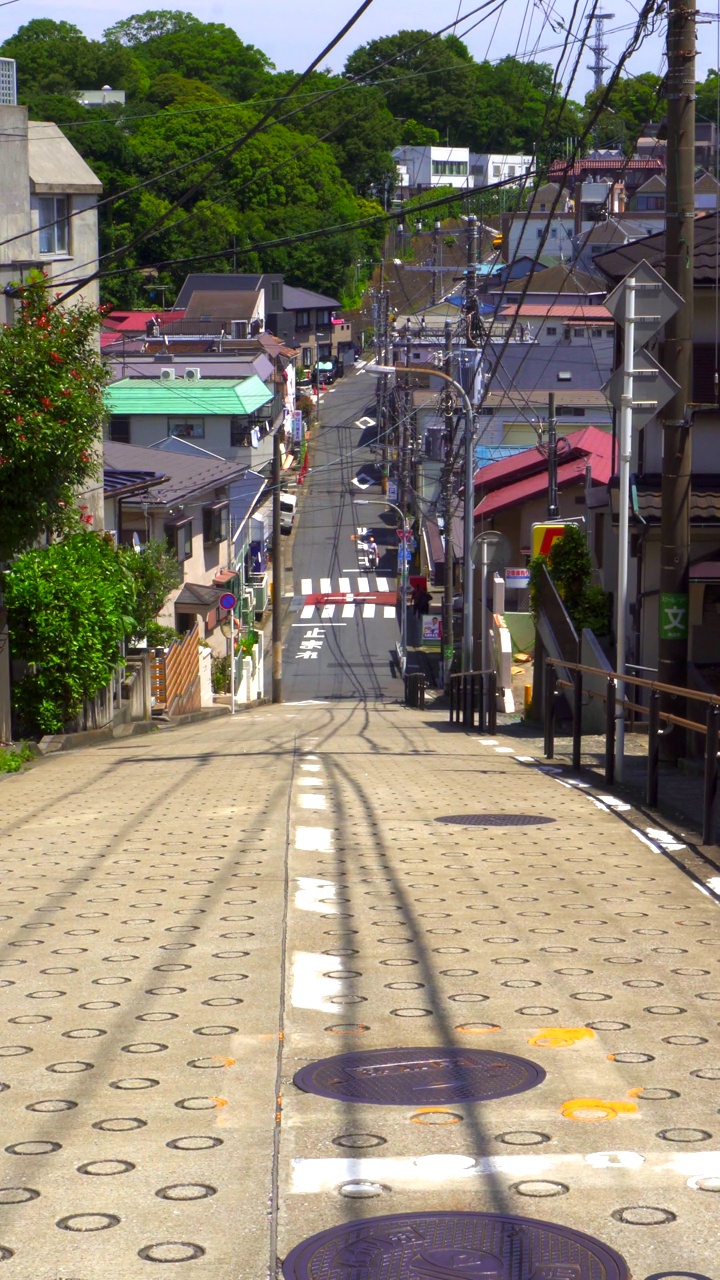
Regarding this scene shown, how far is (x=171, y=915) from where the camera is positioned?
22.3ft

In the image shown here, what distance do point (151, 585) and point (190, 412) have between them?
25.8 metres

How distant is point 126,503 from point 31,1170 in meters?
28.9

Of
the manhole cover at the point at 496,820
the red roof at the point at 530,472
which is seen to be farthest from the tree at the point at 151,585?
the manhole cover at the point at 496,820

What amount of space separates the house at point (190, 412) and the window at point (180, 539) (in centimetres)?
1221

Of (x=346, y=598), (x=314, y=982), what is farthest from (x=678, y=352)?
(x=346, y=598)

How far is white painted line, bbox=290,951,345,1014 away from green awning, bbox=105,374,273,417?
155 feet

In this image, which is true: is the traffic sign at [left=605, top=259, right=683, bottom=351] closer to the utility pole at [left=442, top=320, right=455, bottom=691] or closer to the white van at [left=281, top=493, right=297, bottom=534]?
the utility pole at [left=442, top=320, right=455, bottom=691]

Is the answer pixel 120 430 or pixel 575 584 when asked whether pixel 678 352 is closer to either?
pixel 575 584

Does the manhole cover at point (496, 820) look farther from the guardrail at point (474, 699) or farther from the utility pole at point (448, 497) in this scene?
the utility pole at point (448, 497)

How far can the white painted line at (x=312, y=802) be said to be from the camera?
34.3 feet

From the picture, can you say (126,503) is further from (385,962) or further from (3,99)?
(385,962)

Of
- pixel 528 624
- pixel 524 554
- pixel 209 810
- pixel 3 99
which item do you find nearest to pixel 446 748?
pixel 209 810

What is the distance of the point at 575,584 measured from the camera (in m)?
20.1

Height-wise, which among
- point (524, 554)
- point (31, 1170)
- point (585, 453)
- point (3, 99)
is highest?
point (3, 99)
